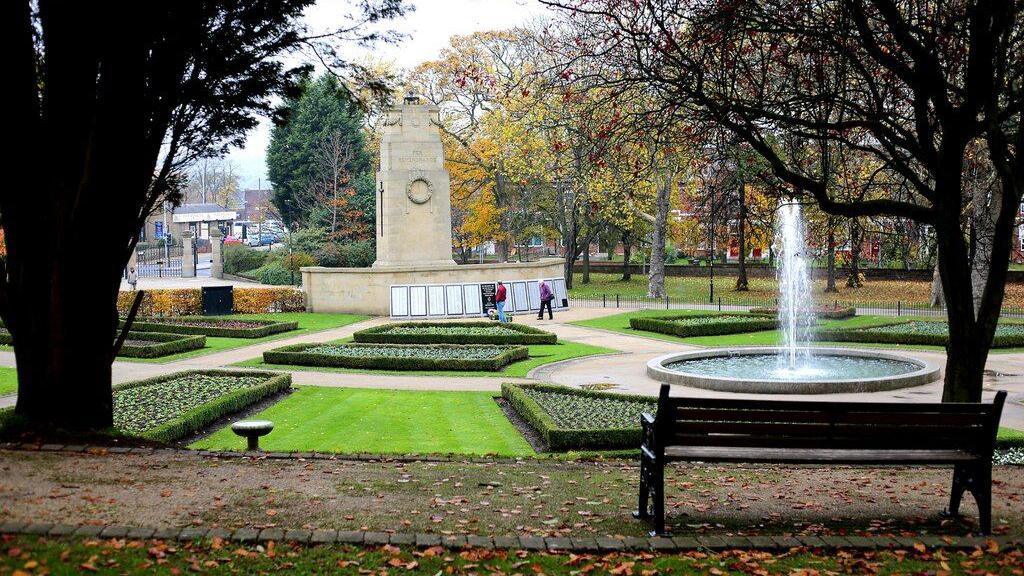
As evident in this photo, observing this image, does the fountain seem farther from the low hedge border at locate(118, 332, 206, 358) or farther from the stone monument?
the stone monument

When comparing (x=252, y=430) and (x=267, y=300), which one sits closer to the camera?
(x=252, y=430)

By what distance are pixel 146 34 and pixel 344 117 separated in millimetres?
55331

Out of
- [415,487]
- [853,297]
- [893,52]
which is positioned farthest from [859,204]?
[853,297]

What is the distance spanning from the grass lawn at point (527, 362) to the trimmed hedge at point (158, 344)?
8.63 feet

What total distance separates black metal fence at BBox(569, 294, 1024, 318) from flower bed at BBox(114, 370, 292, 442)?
21578mm

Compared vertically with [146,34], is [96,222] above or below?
below

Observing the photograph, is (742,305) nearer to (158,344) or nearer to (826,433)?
(158,344)

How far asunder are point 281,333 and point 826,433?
81.0ft

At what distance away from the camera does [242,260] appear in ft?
206

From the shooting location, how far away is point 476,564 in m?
6.22

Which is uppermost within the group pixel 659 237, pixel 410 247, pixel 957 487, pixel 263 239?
pixel 263 239

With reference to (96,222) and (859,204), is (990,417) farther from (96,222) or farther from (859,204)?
(96,222)

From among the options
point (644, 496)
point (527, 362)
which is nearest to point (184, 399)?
point (527, 362)

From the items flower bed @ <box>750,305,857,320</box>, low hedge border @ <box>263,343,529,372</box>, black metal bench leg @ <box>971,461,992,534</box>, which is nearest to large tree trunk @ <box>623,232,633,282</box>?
flower bed @ <box>750,305,857,320</box>
